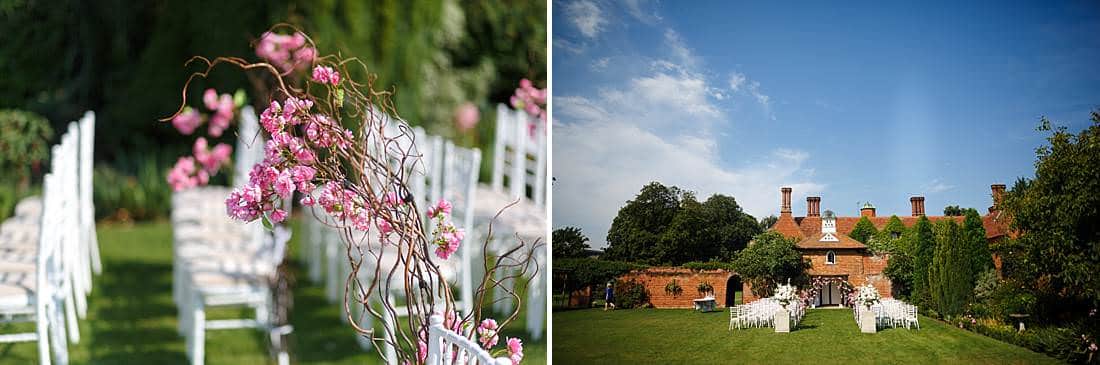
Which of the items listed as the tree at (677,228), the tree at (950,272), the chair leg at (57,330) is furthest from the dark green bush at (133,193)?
the tree at (950,272)

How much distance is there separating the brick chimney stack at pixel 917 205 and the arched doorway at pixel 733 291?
0.78 metres

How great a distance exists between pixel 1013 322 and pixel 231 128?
17.1 ft

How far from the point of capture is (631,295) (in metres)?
4.27

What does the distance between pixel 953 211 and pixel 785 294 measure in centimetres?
75

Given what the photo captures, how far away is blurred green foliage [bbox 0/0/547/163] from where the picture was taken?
5707mm

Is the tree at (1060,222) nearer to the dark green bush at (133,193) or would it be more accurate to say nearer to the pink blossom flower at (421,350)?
the pink blossom flower at (421,350)

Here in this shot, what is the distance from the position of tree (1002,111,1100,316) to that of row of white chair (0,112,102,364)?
3.56m

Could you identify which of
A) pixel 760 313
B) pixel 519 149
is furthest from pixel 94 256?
pixel 760 313

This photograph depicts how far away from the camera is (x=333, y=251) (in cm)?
474

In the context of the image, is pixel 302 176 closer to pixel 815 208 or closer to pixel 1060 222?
pixel 815 208

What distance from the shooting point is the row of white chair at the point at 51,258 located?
3.13m

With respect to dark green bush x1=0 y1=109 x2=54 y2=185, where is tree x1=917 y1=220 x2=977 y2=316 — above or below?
below

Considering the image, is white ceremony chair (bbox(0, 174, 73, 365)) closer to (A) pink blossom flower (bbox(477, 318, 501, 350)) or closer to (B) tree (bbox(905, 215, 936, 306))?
(A) pink blossom flower (bbox(477, 318, 501, 350))

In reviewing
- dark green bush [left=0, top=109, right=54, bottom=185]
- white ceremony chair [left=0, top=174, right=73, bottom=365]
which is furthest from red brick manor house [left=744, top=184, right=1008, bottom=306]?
dark green bush [left=0, top=109, right=54, bottom=185]
